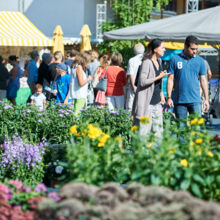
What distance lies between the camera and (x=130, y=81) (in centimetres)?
1088

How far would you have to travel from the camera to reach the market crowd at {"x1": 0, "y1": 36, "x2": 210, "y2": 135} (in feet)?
23.9

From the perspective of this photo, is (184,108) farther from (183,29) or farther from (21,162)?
(183,29)

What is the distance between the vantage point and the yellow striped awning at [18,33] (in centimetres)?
1394

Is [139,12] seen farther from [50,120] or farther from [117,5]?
[50,120]

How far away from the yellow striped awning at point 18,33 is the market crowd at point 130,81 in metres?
0.49

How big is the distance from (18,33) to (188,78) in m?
7.70

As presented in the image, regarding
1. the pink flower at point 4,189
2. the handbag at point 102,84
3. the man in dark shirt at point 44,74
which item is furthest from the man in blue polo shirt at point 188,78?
the man in dark shirt at point 44,74

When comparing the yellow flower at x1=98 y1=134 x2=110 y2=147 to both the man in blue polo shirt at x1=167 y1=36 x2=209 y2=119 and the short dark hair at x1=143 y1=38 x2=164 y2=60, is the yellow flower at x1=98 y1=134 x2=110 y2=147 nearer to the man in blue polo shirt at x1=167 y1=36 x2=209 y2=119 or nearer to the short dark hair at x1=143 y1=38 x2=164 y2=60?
the short dark hair at x1=143 y1=38 x2=164 y2=60

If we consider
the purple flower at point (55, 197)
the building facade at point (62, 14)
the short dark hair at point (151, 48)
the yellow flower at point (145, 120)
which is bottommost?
the purple flower at point (55, 197)

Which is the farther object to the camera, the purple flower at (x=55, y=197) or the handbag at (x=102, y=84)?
the handbag at (x=102, y=84)

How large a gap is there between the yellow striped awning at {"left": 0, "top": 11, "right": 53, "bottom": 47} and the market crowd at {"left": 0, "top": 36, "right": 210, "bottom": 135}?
49cm

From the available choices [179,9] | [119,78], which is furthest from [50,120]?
[179,9]

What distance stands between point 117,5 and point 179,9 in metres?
6.32

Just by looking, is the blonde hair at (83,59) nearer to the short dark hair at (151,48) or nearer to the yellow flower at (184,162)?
the short dark hair at (151,48)
